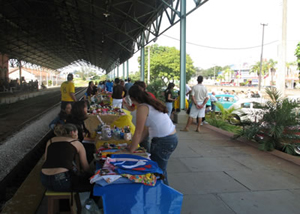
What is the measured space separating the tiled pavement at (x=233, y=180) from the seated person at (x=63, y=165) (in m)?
1.39

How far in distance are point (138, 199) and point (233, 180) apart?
7.79 ft

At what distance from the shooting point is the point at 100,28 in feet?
71.1

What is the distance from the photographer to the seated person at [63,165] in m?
3.07

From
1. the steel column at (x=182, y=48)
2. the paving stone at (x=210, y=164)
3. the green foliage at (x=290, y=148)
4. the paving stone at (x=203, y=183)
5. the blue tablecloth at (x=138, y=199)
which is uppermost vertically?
the steel column at (x=182, y=48)

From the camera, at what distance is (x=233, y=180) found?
180 inches

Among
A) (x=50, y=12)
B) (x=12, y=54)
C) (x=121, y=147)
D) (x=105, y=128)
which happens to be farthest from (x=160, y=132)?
(x=12, y=54)

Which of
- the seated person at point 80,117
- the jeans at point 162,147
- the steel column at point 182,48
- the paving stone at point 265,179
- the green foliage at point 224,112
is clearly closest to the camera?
the jeans at point 162,147

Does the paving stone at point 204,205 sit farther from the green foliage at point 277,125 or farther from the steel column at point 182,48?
the steel column at point 182,48

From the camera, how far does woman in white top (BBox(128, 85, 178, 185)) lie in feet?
10.6

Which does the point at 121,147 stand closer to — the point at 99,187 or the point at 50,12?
the point at 99,187

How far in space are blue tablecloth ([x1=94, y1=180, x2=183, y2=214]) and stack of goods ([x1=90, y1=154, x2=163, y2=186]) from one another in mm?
55

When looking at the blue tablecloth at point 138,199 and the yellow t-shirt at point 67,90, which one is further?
the yellow t-shirt at point 67,90

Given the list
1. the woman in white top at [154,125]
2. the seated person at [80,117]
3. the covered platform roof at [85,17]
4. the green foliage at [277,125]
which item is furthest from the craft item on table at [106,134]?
the covered platform roof at [85,17]

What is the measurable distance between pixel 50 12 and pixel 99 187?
20.2m
